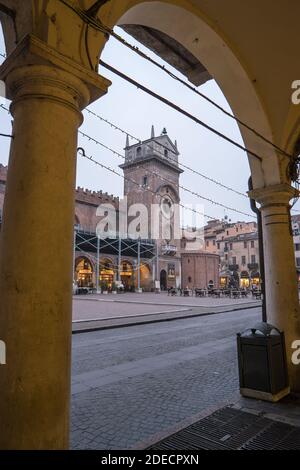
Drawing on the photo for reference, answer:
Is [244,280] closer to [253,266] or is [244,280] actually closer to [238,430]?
[253,266]

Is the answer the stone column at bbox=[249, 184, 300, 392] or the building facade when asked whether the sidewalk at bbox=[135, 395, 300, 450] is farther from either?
the building facade

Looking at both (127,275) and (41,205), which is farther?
(127,275)

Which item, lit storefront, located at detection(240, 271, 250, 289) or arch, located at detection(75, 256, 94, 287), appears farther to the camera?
lit storefront, located at detection(240, 271, 250, 289)

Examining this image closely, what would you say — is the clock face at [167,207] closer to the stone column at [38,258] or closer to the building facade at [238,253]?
the building facade at [238,253]

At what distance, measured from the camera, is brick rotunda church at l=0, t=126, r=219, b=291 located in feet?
123

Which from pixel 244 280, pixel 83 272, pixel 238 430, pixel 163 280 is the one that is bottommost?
pixel 238 430

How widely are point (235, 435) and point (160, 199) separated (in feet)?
139

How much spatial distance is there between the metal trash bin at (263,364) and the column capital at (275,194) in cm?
191

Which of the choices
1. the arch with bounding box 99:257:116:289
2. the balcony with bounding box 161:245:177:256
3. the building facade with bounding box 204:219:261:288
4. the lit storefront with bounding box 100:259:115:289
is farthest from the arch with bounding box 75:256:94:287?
the building facade with bounding box 204:219:261:288

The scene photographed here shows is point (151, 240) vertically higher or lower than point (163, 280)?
higher

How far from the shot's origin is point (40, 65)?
220cm

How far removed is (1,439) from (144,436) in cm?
185

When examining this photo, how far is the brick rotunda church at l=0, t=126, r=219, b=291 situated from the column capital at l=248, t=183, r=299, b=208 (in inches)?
1207

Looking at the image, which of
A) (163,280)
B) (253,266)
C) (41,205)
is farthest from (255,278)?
(41,205)
